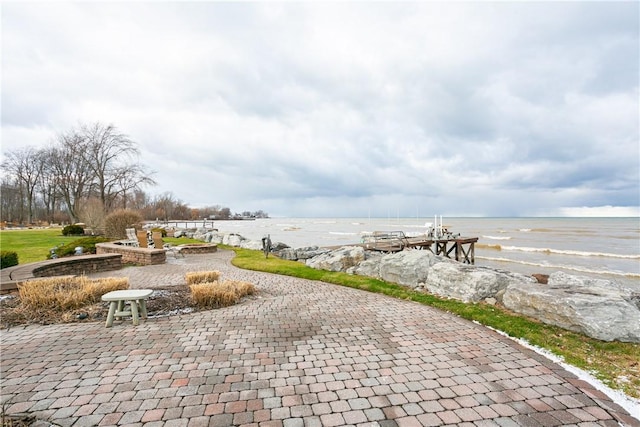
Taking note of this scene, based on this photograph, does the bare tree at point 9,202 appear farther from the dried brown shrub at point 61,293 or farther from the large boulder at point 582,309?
the large boulder at point 582,309

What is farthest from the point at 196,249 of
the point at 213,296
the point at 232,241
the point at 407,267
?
the point at 407,267

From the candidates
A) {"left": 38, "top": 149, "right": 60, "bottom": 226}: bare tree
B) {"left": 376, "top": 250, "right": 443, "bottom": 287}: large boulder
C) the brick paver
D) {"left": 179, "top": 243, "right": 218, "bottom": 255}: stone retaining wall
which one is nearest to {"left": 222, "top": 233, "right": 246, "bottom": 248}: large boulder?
{"left": 179, "top": 243, "right": 218, "bottom": 255}: stone retaining wall

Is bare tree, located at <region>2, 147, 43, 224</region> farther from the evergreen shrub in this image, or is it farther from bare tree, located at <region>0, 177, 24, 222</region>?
the evergreen shrub

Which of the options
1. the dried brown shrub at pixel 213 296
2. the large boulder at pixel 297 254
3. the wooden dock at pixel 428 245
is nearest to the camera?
the dried brown shrub at pixel 213 296

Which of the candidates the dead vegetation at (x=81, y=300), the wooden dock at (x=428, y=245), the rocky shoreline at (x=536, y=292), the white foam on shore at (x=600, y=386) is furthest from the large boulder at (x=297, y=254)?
the white foam on shore at (x=600, y=386)

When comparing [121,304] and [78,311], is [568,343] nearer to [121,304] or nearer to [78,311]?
[121,304]

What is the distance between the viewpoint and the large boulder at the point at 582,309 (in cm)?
425

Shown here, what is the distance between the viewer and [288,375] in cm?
324

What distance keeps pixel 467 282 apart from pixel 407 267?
189 cm

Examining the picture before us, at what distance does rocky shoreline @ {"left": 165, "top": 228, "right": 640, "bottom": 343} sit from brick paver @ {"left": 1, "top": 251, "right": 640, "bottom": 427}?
1.21 meters

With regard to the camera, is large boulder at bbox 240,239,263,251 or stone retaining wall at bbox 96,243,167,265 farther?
large boulder at bbox 240,239,263,251

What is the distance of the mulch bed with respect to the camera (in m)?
5.04

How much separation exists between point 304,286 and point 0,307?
240 inches

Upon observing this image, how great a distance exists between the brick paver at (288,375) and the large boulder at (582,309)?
1.16 metres
